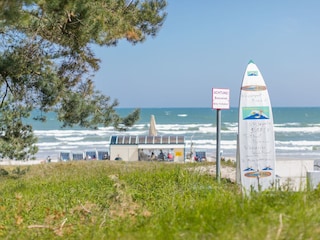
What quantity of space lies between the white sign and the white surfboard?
23 centimetres

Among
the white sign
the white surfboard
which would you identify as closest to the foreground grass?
the white surfboard

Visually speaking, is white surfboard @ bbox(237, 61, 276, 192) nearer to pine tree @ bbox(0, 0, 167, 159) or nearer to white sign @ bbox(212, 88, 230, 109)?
white sign @ bbox(212, 88, 230, 109)

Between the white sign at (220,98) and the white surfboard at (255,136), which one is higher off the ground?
the white sign at (220,98)

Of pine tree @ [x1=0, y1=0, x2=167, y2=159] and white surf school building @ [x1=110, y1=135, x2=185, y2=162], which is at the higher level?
pine tree @ [x1=0, y1=0, x2=167, y2=159]

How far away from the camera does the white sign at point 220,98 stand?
6688 mm

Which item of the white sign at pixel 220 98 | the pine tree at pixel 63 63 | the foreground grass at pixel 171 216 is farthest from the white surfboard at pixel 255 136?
the pine tree at pixel 63 63

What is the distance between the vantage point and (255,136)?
6770 mm

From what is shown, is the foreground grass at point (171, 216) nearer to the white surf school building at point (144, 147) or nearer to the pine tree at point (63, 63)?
the pine tree at point (63, 63)

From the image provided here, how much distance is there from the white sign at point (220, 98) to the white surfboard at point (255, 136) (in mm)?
226

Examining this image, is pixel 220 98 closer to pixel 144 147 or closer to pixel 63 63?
pixel 63 63

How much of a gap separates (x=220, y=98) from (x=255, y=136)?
0.78 metres

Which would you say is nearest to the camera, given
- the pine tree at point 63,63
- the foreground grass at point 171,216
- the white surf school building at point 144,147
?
the foreground grass at point 171,216

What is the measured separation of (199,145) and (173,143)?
1424cm

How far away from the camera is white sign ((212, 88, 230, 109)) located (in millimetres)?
6688
